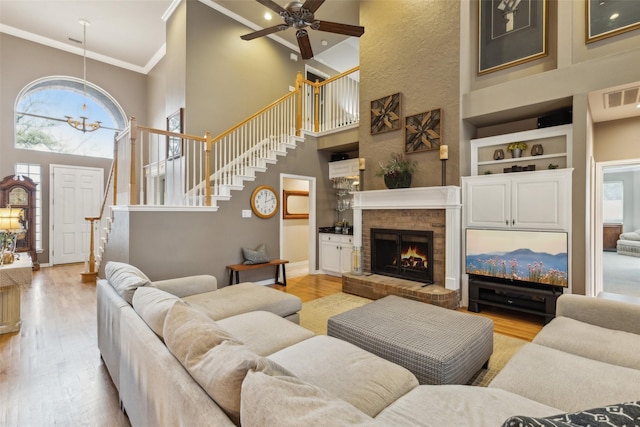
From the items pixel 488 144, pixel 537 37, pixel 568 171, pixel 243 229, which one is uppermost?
pixel 537 37

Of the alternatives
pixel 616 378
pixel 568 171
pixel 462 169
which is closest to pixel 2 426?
pixel 616 378

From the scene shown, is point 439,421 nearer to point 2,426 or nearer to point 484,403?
point 484,403

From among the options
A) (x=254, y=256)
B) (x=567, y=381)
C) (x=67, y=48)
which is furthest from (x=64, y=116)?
(x=567, y=381)

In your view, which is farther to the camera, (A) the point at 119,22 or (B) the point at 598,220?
(A) the point at 119,22

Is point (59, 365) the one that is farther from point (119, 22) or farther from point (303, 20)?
point (119, 22)

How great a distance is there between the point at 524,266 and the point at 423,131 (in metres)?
2.26

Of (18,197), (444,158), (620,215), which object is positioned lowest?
(620,215)

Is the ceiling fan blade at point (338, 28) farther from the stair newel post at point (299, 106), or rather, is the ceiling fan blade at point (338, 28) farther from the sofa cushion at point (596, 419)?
the sofa cushion at point (596, 419)

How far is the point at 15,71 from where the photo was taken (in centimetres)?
643

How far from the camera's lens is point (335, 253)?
6.00 metres

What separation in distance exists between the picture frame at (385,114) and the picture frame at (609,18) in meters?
2.30

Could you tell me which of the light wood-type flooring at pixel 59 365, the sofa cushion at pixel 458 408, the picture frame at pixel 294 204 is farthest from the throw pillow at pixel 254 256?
the sofa cushion at pixel 458 408

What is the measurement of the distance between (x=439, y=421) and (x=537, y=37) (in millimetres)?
4646

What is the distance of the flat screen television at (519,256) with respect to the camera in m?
3.42
